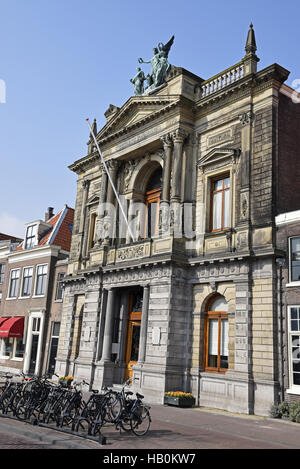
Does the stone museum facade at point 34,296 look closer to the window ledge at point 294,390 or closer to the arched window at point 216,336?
the arched window at point 216,336

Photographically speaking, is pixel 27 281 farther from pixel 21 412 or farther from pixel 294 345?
pixel 294 345

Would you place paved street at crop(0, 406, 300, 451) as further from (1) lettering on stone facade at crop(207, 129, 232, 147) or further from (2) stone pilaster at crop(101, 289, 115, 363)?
(1) lettering on stone facade at crop(207, 129, 232, 147)

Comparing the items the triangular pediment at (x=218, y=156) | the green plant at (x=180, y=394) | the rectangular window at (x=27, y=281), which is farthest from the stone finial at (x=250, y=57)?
the rectangular window at (x=27, y=281)

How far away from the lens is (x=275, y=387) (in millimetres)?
15883

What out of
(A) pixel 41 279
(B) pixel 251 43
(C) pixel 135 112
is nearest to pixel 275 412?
(B) pixel 251 43

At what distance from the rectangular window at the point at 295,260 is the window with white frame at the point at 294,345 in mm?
1123

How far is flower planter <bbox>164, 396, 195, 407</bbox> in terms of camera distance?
17.6 meters

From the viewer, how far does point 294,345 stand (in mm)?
15984

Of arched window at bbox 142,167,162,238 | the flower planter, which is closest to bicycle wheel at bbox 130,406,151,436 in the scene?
the flower planter

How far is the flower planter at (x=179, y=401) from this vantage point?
17.6m

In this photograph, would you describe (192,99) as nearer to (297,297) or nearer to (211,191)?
(211,191)

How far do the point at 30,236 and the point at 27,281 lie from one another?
376 centimetres
